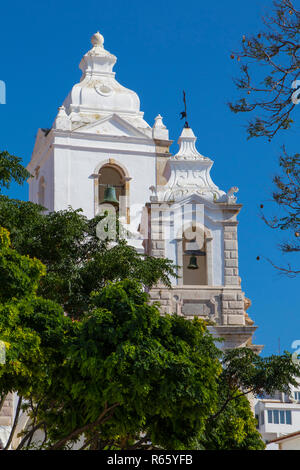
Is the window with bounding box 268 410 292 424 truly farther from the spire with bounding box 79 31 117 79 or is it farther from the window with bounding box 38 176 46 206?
the spire with bounding box 79 31 117 79

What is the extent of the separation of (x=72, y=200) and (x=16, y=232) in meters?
9.74

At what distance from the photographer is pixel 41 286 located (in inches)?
740

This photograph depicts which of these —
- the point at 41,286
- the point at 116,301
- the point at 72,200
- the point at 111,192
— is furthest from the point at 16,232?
the point at 72,200

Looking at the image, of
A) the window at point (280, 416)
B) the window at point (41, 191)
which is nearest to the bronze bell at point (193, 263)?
the window at point (41, 191)

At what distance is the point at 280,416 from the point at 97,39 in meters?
30.0

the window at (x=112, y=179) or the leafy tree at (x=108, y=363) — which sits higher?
the window at (x=112, y=179)

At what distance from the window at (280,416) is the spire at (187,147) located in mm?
33224

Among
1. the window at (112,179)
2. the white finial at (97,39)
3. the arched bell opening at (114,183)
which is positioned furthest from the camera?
the white finial at (97,39)

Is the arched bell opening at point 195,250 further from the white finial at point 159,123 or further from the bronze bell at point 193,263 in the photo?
the white finial at point 159,123

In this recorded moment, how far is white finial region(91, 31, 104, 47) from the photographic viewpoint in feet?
107

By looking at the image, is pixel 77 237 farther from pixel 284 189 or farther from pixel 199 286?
pixel 284 189

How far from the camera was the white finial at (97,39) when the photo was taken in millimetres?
32594

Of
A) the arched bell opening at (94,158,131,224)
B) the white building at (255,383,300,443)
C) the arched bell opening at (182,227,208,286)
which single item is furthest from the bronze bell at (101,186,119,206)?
the white building at (255,383,300,443)

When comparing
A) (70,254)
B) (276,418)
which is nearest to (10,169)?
(70,254)
